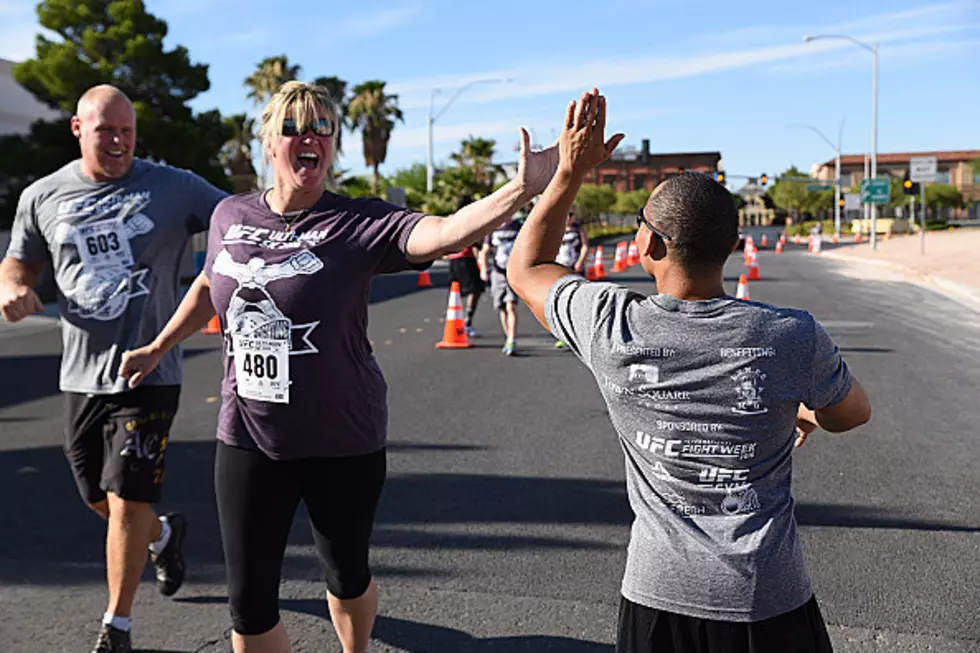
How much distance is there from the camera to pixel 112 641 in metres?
3.73

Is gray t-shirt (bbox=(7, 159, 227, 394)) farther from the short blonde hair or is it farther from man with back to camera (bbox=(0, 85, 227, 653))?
the short blonde hair

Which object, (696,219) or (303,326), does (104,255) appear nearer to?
(303,326)

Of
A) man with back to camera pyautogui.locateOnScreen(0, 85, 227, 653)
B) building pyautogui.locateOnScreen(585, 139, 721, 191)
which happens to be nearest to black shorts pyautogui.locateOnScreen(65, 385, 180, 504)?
man with back to camera pyautogui.locateOnScreen(0, 85, 227, 653)

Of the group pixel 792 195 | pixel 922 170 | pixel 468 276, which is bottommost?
pixel 468 276

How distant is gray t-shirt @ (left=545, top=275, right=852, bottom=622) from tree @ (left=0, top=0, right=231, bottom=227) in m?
29.1

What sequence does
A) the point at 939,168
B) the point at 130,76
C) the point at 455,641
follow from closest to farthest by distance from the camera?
the point at 455,641, the point at 130,76, the point at 939,168

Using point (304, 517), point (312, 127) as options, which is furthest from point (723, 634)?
point (304, 517)

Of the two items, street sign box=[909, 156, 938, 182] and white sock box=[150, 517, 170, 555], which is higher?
street sign box=[909, 156, 938, 182]

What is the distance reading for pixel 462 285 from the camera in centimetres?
1369

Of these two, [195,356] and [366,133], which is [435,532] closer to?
[195,356]

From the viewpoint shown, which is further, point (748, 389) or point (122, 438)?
point (122, 438)

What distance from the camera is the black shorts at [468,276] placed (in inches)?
533

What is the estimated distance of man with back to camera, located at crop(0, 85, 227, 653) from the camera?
12.7 ft

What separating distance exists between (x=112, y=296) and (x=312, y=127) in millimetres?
1294
